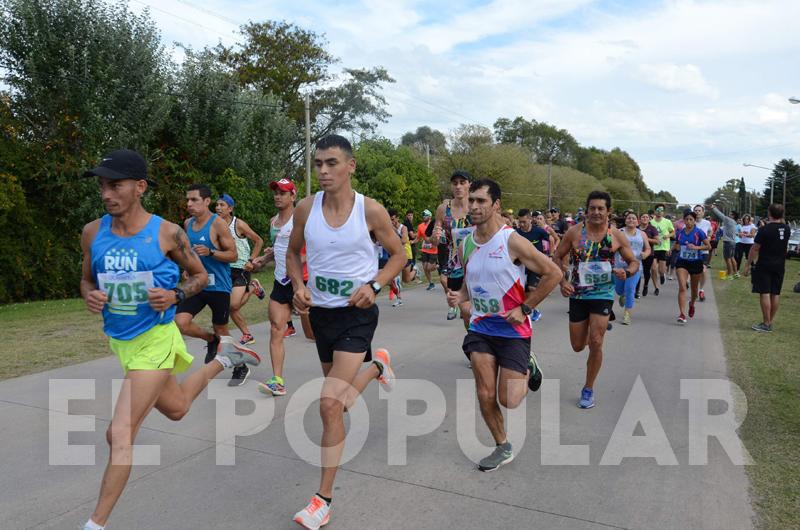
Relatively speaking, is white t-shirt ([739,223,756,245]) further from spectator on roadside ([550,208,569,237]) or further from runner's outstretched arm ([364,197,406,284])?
runner's outstretched arm ([364,197,406,284])

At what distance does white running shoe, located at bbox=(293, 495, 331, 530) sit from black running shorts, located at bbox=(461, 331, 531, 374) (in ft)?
4.82

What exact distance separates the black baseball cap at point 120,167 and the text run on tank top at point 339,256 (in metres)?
1.00

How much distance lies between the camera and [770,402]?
20.1ft

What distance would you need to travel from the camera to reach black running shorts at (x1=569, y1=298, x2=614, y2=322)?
19.5 feet

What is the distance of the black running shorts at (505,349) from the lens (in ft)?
14.5

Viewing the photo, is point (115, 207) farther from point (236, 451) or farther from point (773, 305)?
point (773, 305)

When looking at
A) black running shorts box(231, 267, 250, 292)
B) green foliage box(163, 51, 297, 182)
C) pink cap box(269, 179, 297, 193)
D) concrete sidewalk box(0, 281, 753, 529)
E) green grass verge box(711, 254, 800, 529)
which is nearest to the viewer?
concrete sidewalk box(0, 281, 753, 529)

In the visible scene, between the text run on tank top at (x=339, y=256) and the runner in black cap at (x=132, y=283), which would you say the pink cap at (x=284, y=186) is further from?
the runner in black cap at (x=132, y=283)

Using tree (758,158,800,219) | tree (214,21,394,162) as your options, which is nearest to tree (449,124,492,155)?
tree (214,21,394,162)

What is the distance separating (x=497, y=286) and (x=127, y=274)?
7.69ft

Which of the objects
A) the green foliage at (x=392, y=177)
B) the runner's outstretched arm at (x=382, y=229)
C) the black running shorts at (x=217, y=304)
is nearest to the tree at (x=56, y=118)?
the black running shorts at (x=217, y=304)

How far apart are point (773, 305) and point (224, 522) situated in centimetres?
969

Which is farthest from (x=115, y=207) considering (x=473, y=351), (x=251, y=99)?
(x=251, y=99)

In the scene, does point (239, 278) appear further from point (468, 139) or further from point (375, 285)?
point (468, 139)
